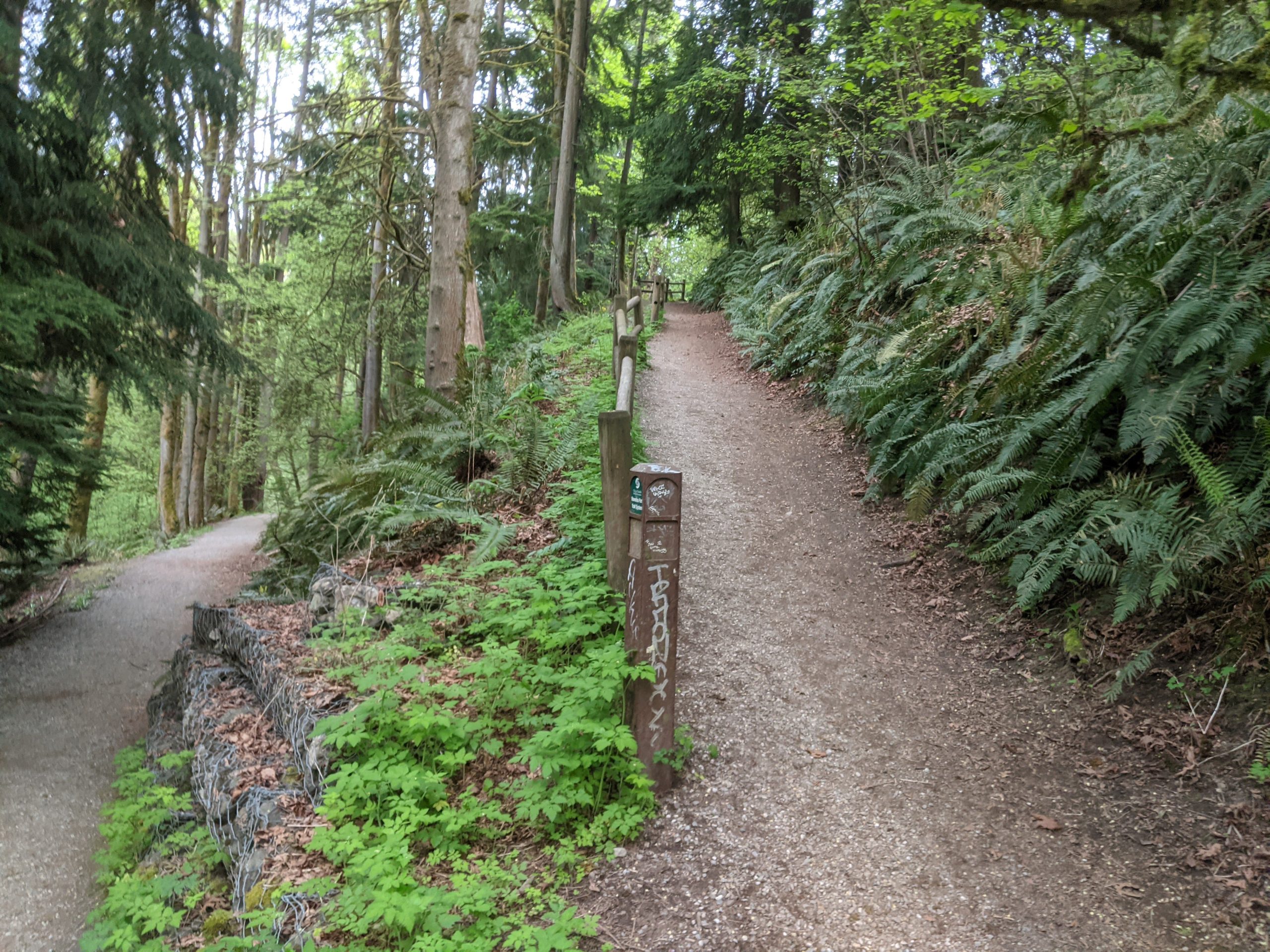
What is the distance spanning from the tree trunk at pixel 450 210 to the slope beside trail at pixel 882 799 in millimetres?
4487

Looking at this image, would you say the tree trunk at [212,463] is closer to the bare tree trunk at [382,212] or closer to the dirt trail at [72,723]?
the bare tree trunk at [382,212]

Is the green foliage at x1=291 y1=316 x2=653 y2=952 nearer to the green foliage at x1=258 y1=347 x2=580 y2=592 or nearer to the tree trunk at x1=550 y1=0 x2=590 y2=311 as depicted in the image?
the green foliage at x1=258 y1=347 x2=580 y2=592

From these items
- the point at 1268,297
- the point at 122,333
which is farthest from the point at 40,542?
the point at 1268,297

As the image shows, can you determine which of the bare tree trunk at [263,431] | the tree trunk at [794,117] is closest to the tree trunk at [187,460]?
the bare tree trunk at [263,431]

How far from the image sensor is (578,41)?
50.2 feet

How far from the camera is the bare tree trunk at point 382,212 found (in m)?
10.5

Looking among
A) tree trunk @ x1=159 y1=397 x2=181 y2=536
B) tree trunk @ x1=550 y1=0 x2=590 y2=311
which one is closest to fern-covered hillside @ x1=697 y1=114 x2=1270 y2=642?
tree trunk @ x1=550 y1=0 x2=590 y2=311

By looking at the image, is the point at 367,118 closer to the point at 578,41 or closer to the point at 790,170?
the point at 578,41

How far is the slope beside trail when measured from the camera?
3.07m

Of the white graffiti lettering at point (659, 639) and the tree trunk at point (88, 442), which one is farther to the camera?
the tree trunk at point (88, 442)

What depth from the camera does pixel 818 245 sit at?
13.5 meters

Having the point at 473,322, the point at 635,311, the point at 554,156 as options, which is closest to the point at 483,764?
the point at 473,322

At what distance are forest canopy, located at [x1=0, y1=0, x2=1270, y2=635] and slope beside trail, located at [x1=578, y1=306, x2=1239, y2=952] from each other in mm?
861

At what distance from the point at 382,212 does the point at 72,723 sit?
280 inches
